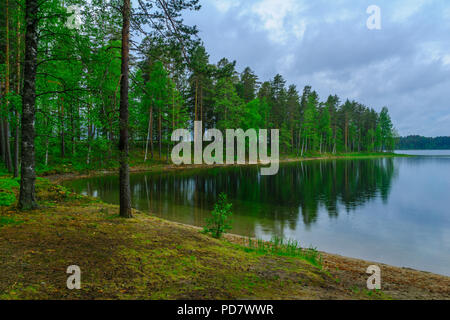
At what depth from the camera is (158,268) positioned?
507 cm

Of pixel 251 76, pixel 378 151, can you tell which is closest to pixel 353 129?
pixel 378 151

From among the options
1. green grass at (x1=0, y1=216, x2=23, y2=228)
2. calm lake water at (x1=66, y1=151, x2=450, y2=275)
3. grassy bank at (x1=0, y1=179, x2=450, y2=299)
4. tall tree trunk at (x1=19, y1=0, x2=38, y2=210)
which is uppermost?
tall tree trunk at (x1=19, y1=0, x2=38, y2=210)

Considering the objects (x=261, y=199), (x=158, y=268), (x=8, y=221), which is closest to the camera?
(x=158, y=268)

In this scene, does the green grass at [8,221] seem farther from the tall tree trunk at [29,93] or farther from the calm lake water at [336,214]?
the calm lake water at [336,214]

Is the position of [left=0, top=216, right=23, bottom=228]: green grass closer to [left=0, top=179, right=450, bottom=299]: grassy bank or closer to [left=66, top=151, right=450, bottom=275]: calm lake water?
[left=0, top=179, right=450, bottom=299]: grassy bank

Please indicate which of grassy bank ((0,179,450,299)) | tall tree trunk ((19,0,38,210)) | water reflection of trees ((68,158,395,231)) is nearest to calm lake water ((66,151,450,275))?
water reflection of trees ((68,158,395,231))

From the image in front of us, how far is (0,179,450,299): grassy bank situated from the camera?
13.8 feet

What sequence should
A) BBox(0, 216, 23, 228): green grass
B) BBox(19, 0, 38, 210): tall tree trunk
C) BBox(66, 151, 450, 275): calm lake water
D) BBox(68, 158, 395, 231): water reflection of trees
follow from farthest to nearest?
BBox(68, 158, 395, 231): water reflection of trees → BBox(66, 151, 450, 275): calm lake water → BBox(19, 0, 38, 210): tall tree trunk → BBox(0, 216, 23, 228): green grass

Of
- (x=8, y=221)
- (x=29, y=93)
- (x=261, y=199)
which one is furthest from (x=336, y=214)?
(x=29, y=93)

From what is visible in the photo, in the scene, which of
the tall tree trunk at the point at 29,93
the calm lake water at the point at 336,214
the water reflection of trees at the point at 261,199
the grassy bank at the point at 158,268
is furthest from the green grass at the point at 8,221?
the water reflection of trees at the point at 261,199

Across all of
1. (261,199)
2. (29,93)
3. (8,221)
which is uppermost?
(29,93)

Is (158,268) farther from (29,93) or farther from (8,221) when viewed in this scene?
(29,93)

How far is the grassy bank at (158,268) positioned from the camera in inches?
165
